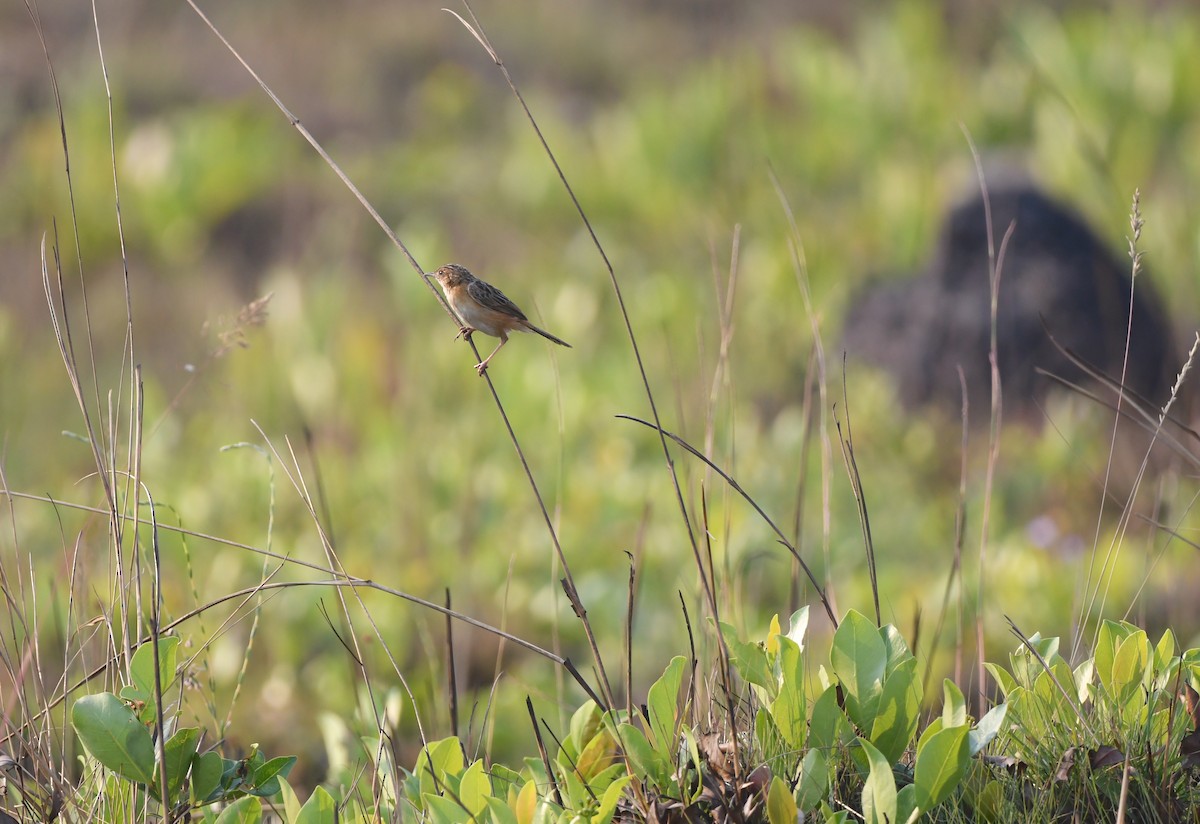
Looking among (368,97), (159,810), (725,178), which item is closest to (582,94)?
(368,97)

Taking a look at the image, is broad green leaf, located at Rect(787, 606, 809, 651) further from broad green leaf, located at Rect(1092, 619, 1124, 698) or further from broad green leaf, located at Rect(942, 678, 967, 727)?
broad green leaf, located at Rect(1092, 619, 1124, 698)

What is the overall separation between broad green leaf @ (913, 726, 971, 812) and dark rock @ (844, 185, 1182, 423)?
5809 millimetres

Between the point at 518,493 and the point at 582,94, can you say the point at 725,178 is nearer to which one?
the point at 518,493

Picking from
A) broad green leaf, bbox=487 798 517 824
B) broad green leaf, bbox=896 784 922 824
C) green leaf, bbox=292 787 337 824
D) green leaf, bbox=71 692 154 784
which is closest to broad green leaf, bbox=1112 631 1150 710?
broad green leaf, bbox=896 784 922 824

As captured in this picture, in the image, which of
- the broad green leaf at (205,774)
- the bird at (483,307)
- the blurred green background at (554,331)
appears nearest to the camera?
the broad green leaf at (205,774)

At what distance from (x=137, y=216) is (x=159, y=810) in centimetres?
923

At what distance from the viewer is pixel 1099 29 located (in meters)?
10.5

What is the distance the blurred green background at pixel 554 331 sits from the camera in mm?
4879

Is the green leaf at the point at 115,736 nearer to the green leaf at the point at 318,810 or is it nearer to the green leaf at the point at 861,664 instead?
the green leaf at the point at 318,810

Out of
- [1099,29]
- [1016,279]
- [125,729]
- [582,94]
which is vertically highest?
[125,729]

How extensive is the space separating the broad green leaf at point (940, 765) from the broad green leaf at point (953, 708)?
0.05 metres

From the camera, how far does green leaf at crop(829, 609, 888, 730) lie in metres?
1.64

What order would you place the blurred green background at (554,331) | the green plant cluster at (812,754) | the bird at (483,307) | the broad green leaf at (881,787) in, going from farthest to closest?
the blurred green background at (554,331) < the bird at (483,307) < the green plant cluster at (812,754) < the broad green leaf at (881,787)

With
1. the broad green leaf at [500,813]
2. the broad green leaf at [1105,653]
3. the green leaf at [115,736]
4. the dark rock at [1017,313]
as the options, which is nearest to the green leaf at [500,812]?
the broad green leaf at [500,813]
